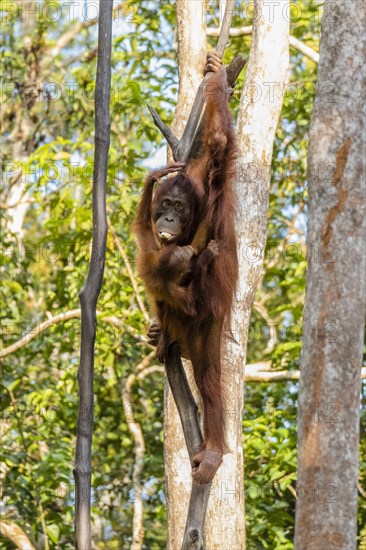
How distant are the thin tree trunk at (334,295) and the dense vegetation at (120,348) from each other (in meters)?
2.88

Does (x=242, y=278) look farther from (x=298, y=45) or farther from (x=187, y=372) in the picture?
(x=298, y=45)

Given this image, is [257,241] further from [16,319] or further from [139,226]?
[16,319]

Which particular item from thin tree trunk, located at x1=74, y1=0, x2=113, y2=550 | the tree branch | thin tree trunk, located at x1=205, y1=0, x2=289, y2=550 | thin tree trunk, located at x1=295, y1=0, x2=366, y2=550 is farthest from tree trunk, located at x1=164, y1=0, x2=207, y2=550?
thin tree trunk, located at x1=295, y1=0, x2=366, y2=550

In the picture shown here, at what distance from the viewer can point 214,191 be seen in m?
3.50

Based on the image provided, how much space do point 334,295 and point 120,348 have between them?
13.0 feet

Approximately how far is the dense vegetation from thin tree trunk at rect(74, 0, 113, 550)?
286cm

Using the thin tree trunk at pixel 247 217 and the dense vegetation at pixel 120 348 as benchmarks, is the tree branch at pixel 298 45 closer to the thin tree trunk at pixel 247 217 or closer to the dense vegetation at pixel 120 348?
the dense vegetation at pixel 120 348

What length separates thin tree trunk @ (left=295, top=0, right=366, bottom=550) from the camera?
2578 millimetres

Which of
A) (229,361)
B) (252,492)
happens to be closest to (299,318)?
(252,492)

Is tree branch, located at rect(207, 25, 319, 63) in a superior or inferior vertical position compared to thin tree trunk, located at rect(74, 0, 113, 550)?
superior

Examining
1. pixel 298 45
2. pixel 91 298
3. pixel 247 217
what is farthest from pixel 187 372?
pixel 298 45

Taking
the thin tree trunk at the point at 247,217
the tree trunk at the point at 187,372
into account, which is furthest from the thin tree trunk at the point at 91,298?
Result: the tree trunk at the point at 187,372

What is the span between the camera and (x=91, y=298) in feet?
9.52

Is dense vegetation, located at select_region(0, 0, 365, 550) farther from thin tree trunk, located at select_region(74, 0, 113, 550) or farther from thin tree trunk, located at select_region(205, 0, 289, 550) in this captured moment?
thin tree trunk, located at select_region(74, 0, 113, 550)
